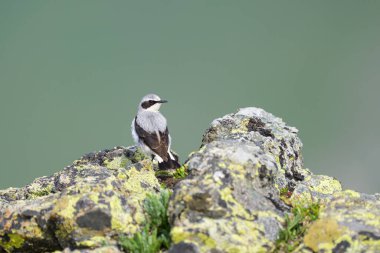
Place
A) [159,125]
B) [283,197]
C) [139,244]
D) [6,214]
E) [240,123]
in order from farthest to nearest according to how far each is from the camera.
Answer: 1. [159,125]
2. [240,123]
3. [283,197]
4. [6,214]
5. [139,244]

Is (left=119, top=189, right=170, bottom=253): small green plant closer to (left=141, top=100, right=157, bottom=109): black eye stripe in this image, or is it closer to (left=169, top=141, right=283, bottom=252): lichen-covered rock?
(left=169, top=141, right=283, bottom=252): lichen-covered rock

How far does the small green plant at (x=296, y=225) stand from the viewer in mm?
8797

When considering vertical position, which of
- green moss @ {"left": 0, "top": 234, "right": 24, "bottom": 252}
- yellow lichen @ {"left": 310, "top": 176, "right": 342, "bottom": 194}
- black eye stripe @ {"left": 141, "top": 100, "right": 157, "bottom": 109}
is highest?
black eye stripe @ {"left": 141, "top": 100, "right": 157, "bottom": 109}

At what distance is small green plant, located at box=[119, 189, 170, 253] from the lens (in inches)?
342

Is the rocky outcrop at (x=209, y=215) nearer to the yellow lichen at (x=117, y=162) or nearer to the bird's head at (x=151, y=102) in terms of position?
the yellow lichen at (x=117, y=162)

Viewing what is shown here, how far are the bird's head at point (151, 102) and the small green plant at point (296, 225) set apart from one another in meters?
10.2

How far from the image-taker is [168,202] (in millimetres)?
9203

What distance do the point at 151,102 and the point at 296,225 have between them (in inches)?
442

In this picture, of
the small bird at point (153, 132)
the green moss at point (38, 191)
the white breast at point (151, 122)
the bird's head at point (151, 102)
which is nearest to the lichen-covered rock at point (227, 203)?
the green moss at point (38, 191)

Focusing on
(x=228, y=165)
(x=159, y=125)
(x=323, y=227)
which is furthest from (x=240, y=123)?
(x=323, y=227)

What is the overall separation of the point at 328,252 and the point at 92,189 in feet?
13.7

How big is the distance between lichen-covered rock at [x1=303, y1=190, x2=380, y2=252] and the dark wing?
8949 millimetres

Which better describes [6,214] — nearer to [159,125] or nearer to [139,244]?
[139,244]

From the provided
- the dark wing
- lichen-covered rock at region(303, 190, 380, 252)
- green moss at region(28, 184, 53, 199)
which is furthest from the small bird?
lichen-covered rock at region(303, 190, 380, 252)
